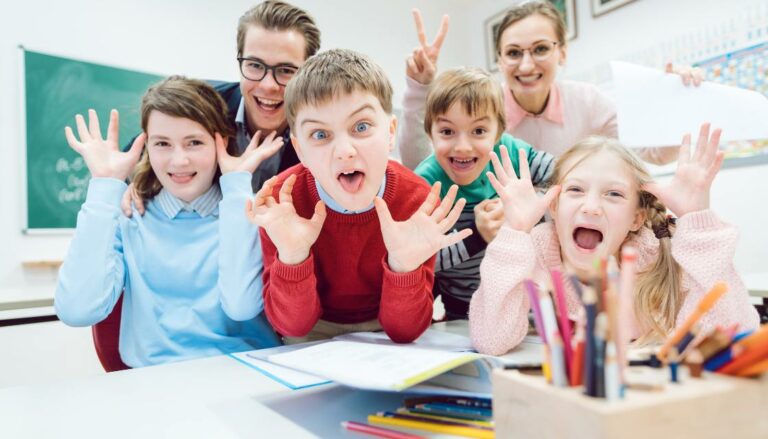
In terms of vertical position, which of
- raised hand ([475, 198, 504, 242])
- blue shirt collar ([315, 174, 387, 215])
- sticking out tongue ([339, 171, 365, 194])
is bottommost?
raised hand ([475, 198, 504, 242])

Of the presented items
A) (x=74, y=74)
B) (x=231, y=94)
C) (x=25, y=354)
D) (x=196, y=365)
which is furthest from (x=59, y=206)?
(x=196, y=365)

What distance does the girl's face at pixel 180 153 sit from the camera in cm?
123

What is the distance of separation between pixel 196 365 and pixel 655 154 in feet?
5.88

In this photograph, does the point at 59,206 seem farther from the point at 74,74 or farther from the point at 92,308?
the point at 92,308

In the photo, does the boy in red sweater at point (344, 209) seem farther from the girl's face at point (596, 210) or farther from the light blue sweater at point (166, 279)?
the girl's face at point (596, 210)

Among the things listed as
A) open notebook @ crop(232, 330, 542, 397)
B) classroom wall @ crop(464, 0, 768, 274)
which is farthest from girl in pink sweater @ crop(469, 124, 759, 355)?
classroom wall @ crop(464, 0, 768, 274)

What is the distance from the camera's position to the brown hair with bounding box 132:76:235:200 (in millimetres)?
1237

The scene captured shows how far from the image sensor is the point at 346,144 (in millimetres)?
935

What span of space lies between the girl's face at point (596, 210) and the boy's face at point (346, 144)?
0.39 metres

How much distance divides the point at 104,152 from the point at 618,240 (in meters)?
1.19

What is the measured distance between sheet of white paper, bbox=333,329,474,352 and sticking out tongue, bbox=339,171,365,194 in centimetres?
30

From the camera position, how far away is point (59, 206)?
2869 millimetres

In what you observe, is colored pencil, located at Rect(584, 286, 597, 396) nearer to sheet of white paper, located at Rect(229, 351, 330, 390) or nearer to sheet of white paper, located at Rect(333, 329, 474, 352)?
sheet of white paper, located at Rect(229, 351, 330, 390)

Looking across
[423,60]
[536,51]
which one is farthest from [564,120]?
[423,60]
